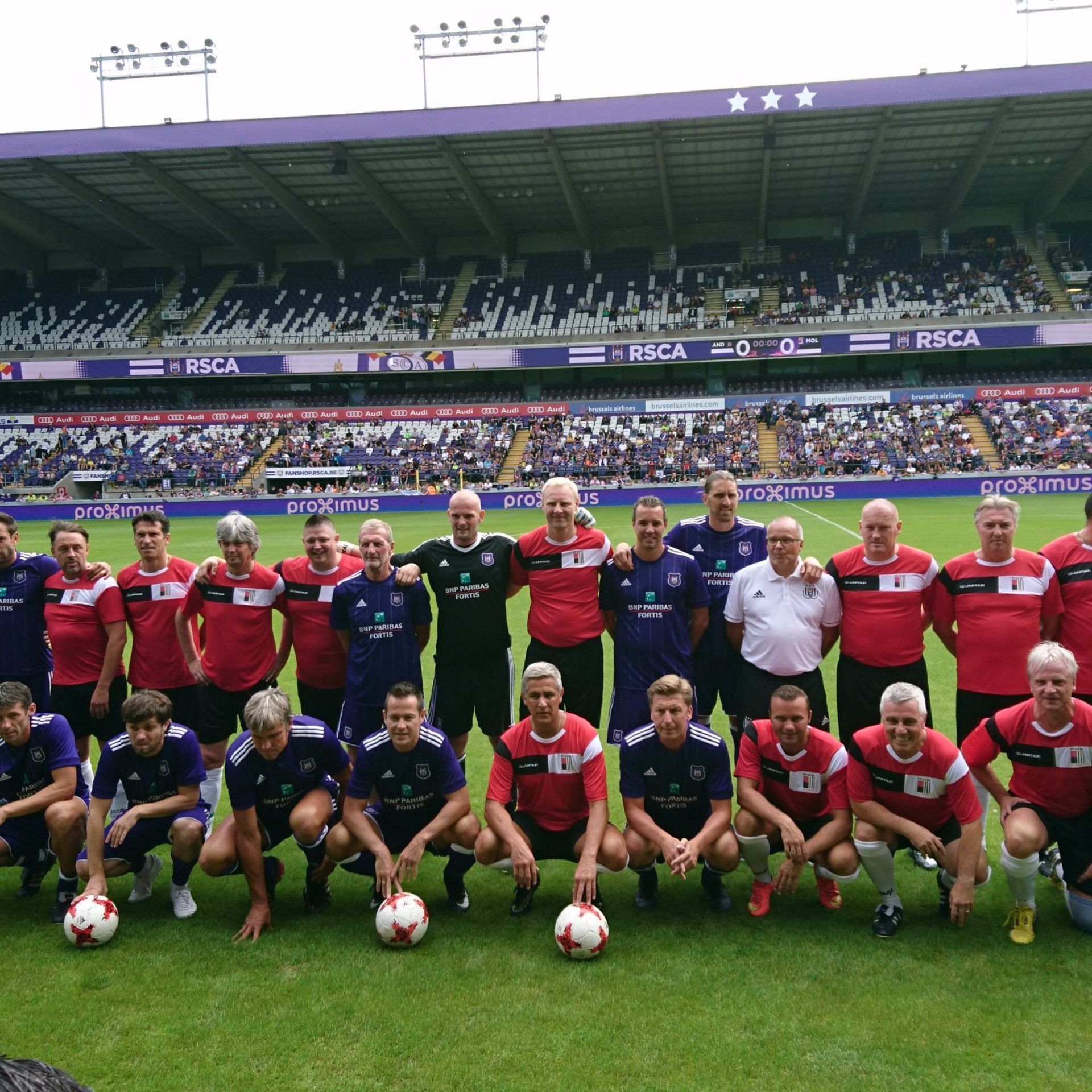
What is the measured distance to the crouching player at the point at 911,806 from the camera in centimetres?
451

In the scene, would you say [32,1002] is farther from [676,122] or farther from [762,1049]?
[676,122]

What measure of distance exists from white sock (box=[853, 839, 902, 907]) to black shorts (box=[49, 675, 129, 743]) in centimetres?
498

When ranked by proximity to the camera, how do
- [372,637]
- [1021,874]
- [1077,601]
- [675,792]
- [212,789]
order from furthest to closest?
1. [212,789]
2. [372,637]
3. [1077,601]
4. [675,792]
5. [1021,874]

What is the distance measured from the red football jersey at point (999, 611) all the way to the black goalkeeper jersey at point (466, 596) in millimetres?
2957

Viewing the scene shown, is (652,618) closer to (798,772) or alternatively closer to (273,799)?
(798,772)

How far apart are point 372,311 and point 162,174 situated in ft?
40.0

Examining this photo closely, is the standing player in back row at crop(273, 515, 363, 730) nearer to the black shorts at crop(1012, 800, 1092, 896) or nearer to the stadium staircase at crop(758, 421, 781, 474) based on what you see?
the black shorts at crop(1012, 800, 1092, 896)

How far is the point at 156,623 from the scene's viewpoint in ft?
20.8

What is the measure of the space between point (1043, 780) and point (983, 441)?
38311mm

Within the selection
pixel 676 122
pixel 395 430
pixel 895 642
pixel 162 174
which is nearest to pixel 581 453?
pixel 395 430

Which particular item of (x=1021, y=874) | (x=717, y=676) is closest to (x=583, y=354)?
(x=717, y=676)

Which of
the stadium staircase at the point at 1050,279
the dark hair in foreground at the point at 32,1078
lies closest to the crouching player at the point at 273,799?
the dark hair in foreground at the point at 32,1078

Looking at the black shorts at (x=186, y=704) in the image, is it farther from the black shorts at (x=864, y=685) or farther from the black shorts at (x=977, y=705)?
the black shorts at (x=977, y=705)

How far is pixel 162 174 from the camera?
39469 millimetres
